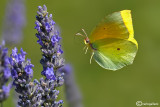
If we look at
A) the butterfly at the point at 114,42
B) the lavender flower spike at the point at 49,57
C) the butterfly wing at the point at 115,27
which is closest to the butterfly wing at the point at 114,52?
the butterfly at the point at 114,42

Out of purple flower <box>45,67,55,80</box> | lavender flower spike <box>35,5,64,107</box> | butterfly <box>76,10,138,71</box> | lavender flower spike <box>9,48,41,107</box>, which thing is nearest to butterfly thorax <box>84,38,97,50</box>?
butterfly <box>76,10,138,71</box>

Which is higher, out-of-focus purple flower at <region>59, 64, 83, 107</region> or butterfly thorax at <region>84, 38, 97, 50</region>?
butterfly thorax at <region>84, 38, 97, 50</region>

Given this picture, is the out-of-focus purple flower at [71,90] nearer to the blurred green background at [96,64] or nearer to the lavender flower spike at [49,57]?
the blurred green background at [96,64]

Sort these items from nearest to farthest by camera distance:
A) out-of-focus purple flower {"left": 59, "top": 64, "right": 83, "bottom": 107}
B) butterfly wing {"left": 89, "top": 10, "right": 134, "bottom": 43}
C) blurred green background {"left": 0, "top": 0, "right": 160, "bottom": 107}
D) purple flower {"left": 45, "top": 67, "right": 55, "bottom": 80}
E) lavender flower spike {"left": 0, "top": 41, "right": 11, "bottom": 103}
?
lavender flower spike {"left": 0, "top": 41, "right": 11, "bottom": 103}, purple flower {"left": 45, "top": 67, "right": 55, "bottom": 80}, butterfly wing {"left": 89, "top": 10, "right": 134, "bottom": 43}, out-of-focus purple flower {"left": 59, "top": 64, "right": 83, "bottom": 107}, blurred green background {"left": 0, "top": 0, "right": 160, "bottom": 107}

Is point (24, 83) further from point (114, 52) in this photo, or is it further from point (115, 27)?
point (114, 52)

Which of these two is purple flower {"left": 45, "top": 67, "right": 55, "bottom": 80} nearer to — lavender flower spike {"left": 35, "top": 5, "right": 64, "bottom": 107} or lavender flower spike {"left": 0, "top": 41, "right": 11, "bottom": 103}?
lavender flower spike {"left": 35, "top": 5, "right": 64, "bottom": 107}

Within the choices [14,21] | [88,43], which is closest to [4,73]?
[88,43]

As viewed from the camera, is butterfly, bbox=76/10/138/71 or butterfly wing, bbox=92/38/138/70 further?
butterfly wing, bbox=92/38/138/70

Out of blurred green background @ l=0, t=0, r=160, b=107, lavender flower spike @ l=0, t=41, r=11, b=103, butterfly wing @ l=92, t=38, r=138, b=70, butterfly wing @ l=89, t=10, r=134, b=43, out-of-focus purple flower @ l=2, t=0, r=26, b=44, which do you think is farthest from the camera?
blurred green background @ l=0, t=0, r=160, b=107
